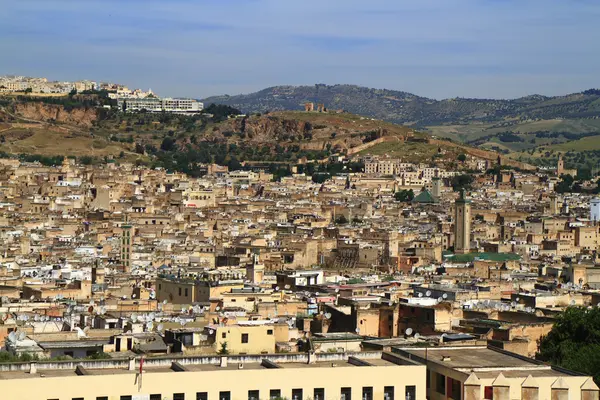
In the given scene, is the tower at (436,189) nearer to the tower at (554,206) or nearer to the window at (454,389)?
the tower at (554,206)

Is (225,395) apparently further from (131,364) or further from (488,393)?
(488,393)

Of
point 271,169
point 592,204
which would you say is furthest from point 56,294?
point 271,169

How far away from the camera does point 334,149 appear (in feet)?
484

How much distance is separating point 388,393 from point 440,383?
92cm

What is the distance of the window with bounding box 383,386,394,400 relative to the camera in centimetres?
2017

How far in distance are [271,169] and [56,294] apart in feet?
310

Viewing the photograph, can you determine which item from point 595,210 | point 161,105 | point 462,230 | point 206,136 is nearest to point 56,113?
point 206,136

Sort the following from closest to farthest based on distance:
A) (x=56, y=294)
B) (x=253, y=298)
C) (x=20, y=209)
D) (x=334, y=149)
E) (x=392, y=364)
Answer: (x=392, y=364) → (x=253, y=298) → (x=56, y=294) → (x=20, y=209) → (x=334, y=149)

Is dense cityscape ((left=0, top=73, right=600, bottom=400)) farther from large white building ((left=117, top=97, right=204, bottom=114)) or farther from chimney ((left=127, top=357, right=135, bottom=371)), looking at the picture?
large white building ((left=117, top=97, right=204, bottom=114))

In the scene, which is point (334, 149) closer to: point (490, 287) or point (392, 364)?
point (490, 287)

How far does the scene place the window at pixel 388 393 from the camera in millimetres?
20172

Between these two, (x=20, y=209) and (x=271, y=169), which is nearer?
(x=20, y=209)

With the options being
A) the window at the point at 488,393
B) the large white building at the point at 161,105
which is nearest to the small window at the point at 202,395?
the window at the point at 488,393

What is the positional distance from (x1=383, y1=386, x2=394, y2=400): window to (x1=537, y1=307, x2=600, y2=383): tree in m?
5.39
